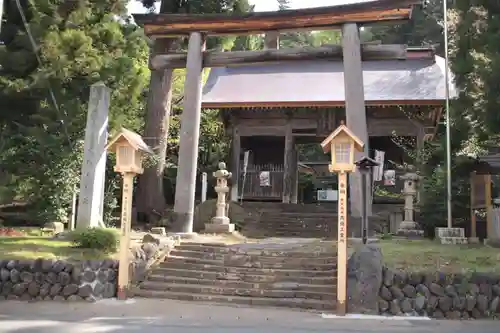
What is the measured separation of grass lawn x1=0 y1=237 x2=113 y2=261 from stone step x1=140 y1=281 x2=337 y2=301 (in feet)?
3.92

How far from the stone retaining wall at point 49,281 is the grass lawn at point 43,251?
0.29 m

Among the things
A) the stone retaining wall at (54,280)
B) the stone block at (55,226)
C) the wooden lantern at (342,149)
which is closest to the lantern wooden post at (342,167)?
the wooden lantern at (342,149)

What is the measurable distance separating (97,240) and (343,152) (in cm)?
521

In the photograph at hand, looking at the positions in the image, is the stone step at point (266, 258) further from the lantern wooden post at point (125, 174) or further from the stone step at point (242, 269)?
the lantern wooden post at point (125, 174)

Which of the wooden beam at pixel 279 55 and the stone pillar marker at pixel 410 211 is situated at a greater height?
the wooden beam at pixel 279 55

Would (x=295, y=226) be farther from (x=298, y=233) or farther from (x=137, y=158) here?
(x=137, y=158)

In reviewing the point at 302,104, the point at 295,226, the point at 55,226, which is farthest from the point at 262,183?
the point at 55,226

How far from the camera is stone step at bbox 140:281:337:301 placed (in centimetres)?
876

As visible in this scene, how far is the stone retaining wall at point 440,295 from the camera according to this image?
8.17m

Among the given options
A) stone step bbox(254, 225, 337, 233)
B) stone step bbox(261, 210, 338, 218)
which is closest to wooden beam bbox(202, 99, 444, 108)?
stone step bbox(261, 210, 338, 218)

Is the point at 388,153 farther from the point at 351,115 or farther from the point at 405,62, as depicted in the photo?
the point at 351,115

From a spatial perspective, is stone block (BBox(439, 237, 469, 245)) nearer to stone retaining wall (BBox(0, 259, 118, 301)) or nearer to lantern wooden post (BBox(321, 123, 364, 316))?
lantern wooden post (BBox(321, 123, 364, 316))

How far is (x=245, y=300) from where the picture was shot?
28.7 feet

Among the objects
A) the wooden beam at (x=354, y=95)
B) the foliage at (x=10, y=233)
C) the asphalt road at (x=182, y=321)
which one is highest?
the wooden beam at (x=354, y=95)
